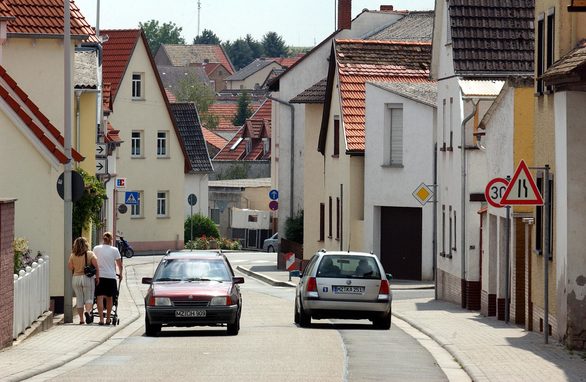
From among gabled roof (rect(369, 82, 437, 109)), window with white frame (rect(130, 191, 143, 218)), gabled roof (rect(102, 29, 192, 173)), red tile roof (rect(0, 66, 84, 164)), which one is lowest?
window with white frame (rect(130, 191, 143, 218))

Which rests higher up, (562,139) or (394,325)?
(562,139)

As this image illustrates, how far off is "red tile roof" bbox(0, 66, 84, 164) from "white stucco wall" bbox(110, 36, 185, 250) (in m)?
47.1

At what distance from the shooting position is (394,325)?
1173 inches

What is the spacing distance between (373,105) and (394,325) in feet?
69.4

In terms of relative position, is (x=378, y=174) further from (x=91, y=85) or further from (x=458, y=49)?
(x=91, y=85)

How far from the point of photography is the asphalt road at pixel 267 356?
18.0 metres

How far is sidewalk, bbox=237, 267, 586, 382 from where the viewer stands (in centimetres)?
1816

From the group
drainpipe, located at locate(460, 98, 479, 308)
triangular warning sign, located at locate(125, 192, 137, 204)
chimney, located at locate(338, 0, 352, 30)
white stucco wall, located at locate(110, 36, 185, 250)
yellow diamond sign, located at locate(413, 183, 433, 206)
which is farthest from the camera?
white stucco wall, located at locate(110, 36, 185, 250)

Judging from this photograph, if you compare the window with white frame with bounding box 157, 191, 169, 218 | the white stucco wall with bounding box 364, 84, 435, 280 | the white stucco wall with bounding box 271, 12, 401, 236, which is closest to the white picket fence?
the white stucco wall with bounding box 364, 84, 435, 280

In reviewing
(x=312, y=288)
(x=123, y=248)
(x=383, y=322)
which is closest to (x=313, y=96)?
(x=123, y=248)

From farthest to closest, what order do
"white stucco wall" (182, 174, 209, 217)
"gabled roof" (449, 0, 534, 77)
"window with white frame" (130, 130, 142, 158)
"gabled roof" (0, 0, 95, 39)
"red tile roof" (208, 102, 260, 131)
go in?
"red tile roof" (208, 102, 260, 131) < "white stucco wall" (182, 174, 209, 217) < "window with white frame" (130, 130, 142, 158) < "gabled roof" (449, 0, 534, 77) < "gabled roof" (0, 0, 95, 39)

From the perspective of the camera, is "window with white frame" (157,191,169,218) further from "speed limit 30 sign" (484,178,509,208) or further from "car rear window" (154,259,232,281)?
"speed limit 30 sign" (484,178,509,208)

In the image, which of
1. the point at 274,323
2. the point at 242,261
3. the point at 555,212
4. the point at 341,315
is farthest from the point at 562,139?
the point at 242,261

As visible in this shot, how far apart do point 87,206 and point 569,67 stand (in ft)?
51.7
